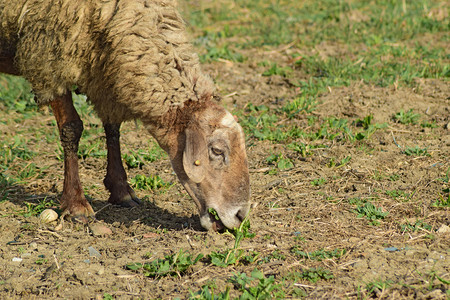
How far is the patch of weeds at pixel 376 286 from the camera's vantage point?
10.8 ft

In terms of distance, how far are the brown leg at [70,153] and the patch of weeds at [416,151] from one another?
2.93 m

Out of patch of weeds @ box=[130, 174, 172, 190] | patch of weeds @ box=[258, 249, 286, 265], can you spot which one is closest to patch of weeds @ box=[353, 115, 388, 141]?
patch of weeds @ box=[130, 174, 172, 190]

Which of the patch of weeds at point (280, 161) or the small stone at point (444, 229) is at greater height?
the small stone at point (444, 229)

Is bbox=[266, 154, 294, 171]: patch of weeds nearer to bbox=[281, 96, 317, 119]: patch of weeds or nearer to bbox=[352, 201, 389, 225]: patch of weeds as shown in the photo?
bbox=[281, 96, 317, 119]: patch of weeds

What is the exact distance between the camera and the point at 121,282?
360cm

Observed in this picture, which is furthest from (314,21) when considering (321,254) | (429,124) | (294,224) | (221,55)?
(321,254)

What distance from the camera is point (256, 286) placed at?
3406 mm

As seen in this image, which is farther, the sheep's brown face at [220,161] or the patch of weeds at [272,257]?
the sheep's brown face at [220,161]

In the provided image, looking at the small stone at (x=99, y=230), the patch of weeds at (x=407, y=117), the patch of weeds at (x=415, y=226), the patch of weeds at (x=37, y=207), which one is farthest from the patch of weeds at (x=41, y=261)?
the patch of weeds at (x=407, y=117)

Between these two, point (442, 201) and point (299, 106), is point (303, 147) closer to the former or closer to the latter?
point (299, 106)

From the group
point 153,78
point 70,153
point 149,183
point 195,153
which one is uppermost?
point 153,78

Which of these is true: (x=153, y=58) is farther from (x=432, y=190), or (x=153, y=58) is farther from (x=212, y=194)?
(x=432, y=190)

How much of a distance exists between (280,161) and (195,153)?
154 centimetres

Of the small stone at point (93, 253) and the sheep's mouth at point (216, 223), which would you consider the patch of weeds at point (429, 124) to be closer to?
the sheep's mouth at point (216, 223)
